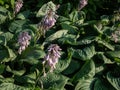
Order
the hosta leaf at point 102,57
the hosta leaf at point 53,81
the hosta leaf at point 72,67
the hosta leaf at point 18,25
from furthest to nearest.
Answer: the hosta leaf at point 18,25 < the hosta leaf at point 102,57 < the hosta leaf at point 72,67 < the hosta leaf at point 53,81

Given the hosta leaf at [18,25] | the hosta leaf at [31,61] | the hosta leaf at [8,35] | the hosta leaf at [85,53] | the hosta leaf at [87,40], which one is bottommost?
the hosta leaf at [85,53]

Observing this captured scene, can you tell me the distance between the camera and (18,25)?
6.21 meters

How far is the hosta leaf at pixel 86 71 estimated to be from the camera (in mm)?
5121

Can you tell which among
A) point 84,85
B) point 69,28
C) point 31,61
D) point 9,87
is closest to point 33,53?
point 31,61

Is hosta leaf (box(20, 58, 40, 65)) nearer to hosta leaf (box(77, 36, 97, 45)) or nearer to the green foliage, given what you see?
the green foliage

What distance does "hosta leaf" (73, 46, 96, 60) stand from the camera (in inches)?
210

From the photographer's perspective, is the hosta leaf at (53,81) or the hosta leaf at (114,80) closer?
the hosta leaf at (53,81)

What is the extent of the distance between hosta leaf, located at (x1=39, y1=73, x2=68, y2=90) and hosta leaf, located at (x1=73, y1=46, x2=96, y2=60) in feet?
1.81

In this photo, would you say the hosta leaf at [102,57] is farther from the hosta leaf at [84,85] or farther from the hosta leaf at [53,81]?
the hosta leaf at [53,81]

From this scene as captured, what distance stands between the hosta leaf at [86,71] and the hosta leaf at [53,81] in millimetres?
291

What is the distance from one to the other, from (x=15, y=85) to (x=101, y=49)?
1797mm

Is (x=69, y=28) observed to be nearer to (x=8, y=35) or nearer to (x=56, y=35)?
(x=56, y=35)

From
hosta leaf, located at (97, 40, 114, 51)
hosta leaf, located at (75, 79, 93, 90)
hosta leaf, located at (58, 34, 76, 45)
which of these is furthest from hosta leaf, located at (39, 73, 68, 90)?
hosta leaf, located at (97, 40, 114, 51)

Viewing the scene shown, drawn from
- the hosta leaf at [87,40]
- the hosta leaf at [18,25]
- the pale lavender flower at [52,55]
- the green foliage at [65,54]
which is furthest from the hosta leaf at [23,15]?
the pale lavender flower at [52,55]
